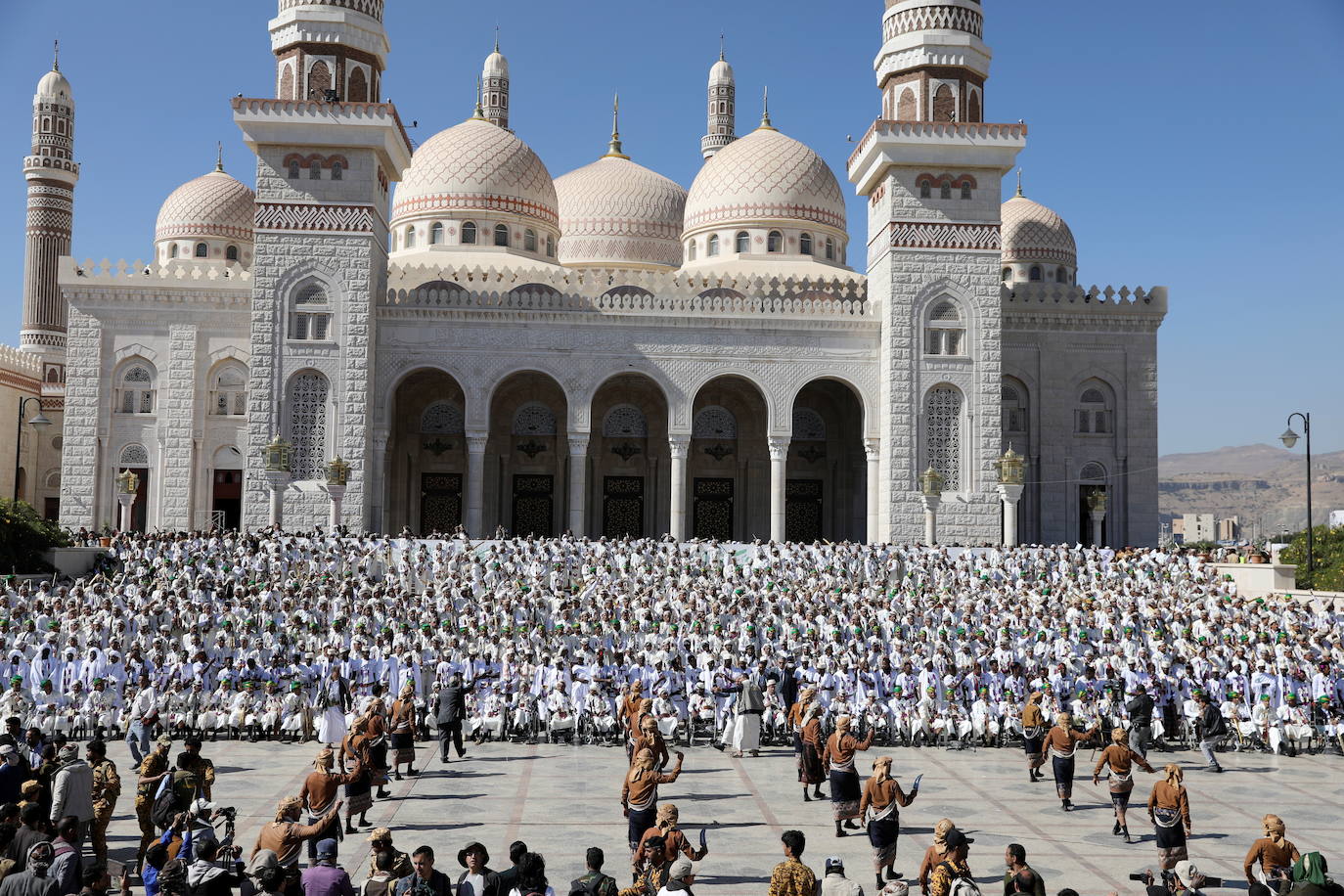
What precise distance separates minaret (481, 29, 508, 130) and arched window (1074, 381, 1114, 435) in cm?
2200

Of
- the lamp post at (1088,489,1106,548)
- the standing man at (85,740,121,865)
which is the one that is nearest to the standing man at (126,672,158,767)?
the standing man at (85,740,121,865)

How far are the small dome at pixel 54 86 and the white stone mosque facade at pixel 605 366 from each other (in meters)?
11.1

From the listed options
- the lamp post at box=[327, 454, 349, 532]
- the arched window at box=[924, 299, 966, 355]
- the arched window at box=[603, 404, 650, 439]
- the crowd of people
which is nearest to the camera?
the crowd of people

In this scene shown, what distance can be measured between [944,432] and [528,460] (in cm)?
1057

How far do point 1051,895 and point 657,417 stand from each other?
75.9ft

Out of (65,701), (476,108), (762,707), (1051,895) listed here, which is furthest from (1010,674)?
(476,108)

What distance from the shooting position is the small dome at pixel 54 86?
39.0 m

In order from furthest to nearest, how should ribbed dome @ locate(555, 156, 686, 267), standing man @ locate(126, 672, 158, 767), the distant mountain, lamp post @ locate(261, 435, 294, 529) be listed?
the distant mountain, ribbed dome @ locate(555, 156, 686, 267), lamp post @ locate(261, 435, 294, 529), standing man @ locate(126, 672, 158, 767)

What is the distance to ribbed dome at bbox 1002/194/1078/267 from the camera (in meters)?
35.0

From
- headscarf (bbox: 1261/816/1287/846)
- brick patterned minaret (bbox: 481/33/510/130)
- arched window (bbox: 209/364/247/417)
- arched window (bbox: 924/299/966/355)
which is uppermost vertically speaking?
brick patterned minaret (bbox: 481/33/510/130)

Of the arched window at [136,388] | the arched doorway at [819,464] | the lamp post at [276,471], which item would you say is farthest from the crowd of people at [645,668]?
the arched doorway at [819,464]

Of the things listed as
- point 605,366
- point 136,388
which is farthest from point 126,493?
point 605,366

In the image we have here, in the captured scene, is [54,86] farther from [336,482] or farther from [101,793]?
[101,793]

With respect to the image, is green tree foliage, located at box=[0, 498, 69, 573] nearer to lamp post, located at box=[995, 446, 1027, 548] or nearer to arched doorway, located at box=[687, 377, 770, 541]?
arched doorway, located at box=[687, 377, 770, 541]
